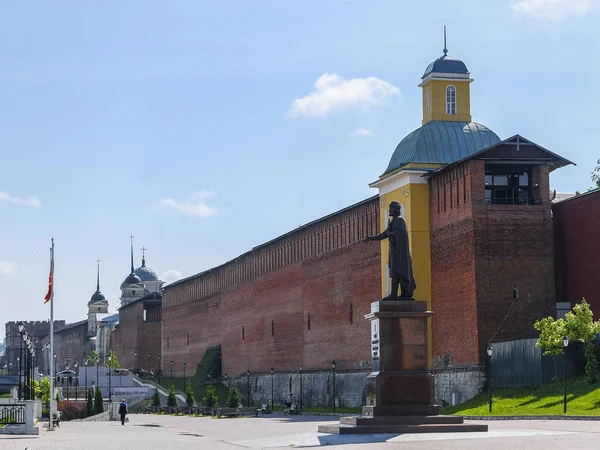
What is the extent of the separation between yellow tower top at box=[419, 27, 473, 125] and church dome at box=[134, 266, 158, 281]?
112 meters

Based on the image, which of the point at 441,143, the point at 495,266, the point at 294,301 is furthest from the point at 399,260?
the point at 294,301

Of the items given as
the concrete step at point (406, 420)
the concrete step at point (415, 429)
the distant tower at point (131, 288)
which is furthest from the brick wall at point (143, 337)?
the concrete step at point (415, 429)

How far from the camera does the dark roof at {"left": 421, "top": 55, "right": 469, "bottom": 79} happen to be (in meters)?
60.2

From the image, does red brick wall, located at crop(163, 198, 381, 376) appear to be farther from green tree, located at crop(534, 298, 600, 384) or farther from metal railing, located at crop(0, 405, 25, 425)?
metal railing, located at crop(0, 405, 25, 425)

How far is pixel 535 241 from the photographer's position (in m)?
50.4

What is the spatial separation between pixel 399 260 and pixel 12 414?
61.9 feet

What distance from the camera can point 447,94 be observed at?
59.8 m

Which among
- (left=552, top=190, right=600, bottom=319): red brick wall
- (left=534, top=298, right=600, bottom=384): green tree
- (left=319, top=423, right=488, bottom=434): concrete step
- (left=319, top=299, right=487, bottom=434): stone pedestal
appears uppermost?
(left=552, top=190, right=600, bottom=319): red brick wall

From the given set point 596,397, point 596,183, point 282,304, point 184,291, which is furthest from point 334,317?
point 184,291

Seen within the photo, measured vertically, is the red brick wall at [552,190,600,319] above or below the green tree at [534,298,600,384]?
above

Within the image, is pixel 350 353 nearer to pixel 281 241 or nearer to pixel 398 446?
pixel 281 241

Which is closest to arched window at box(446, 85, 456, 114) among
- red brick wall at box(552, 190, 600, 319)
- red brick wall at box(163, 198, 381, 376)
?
red brick wall at box(163, 198, 381, 376)

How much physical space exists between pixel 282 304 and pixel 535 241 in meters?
30.5

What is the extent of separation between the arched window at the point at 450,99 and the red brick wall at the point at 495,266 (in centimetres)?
853
